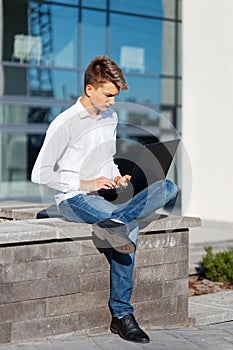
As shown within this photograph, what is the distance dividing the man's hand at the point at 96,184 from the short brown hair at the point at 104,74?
27.0 inches

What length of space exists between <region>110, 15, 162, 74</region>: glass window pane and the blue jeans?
9685 mm

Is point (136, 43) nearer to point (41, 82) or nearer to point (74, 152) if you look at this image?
point (41, 82)

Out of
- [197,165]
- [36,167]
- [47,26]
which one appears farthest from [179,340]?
[47,26]

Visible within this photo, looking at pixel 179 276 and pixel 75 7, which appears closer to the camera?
pixel 179 276

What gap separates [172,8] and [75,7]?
263 centimetres

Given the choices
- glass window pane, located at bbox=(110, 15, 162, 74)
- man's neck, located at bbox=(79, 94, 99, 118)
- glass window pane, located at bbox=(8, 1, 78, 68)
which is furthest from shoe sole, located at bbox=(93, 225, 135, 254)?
glass window pane, located at bbox=(110, 15, 162, 74)

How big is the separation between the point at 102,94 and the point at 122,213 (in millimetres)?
866

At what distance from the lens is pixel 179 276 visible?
18.1 feet

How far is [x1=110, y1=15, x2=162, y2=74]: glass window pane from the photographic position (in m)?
14.4

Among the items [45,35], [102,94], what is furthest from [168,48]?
[102,94]

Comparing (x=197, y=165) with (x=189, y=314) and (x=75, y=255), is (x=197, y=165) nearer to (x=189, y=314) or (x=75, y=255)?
(x=189, y=314)

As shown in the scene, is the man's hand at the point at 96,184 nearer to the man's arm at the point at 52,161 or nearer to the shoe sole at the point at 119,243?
the man's arm at the point at 52,161

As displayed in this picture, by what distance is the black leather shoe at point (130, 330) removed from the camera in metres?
4.85

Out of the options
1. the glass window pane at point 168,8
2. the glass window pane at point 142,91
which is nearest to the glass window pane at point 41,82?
the glass window pane at point 142,91
